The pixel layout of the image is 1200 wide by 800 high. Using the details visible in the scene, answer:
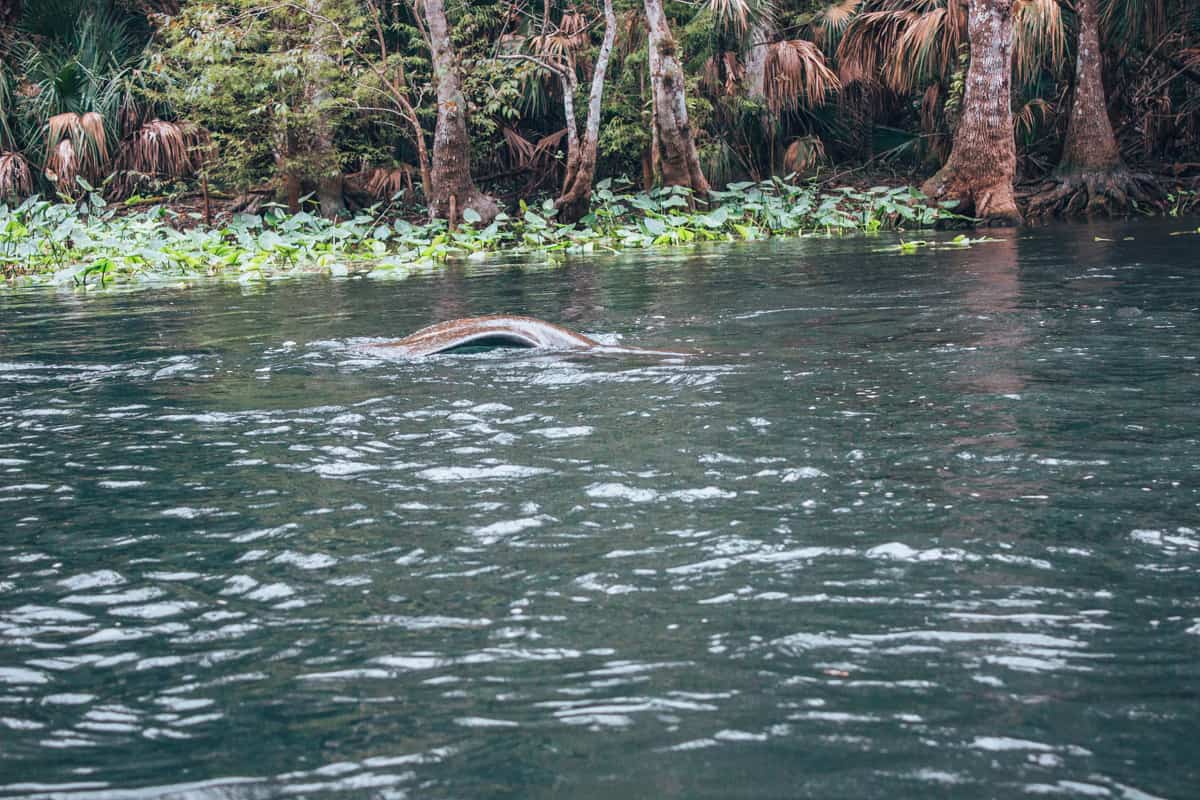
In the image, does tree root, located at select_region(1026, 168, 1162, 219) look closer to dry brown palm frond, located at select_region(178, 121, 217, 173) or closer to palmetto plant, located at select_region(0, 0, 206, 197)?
dry brown palm frond, located at select_region(178, 121, 217, 173)

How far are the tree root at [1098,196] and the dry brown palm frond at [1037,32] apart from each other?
5.91 feet

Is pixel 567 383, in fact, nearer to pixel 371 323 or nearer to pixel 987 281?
pixel 371 323

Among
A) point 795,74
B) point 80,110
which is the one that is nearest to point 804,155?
point 795,74

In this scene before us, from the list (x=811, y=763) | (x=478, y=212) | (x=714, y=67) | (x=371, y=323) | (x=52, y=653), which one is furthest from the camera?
(x=714, y=67)

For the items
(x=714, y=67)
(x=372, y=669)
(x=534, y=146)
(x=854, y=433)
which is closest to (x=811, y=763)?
(x=372, y=669)

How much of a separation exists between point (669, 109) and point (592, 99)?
3.67ft

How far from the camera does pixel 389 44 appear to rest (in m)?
20.5

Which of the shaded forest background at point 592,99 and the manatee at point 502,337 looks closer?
the manatee at point 502,337

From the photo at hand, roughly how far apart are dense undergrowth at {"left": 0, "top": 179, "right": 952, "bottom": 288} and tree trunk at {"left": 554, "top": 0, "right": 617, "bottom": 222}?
30cm

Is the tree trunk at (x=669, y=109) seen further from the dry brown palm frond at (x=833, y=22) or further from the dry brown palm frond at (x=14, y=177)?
the dry brown palm frond at (x=14, y=177)

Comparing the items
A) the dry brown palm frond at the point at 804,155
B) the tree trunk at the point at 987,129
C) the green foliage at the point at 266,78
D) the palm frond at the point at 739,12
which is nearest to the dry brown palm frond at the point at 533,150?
the green foliage at the point at 266,78

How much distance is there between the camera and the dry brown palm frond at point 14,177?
18.7 m

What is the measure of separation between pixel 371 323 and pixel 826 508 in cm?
489

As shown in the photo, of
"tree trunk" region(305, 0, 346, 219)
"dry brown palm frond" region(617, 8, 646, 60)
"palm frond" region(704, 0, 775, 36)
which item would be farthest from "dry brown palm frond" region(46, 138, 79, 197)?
"palm frond" region(704, 0, 775, 36)
